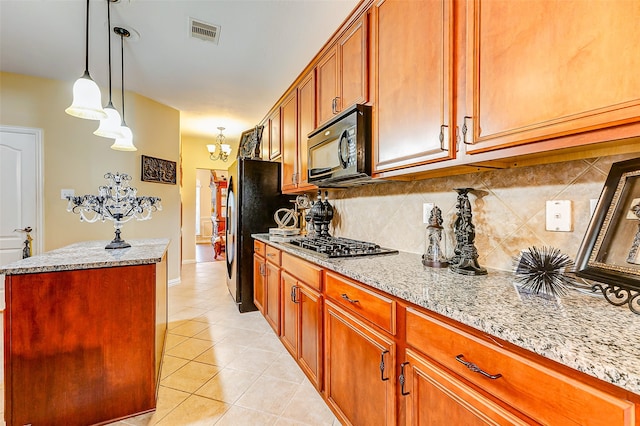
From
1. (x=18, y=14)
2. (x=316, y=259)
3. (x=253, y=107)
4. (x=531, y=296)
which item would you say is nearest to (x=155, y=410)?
(x=316, y=259)

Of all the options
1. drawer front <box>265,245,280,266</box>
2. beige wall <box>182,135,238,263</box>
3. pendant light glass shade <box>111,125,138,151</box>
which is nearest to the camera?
drawer front <box>265,245,280,266</box>

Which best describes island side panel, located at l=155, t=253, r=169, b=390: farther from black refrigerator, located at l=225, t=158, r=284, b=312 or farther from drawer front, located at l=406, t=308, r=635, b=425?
drawer front, located at l=406, t=308, r=635, b=425

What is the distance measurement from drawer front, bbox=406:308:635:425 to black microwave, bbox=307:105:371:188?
1014 mm

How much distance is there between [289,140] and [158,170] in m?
2.41

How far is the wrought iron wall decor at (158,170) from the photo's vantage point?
13.2 ft

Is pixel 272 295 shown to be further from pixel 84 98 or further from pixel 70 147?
pixel 70 147

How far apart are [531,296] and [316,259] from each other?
1016mm

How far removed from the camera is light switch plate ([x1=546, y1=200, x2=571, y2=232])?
1082 millimetres

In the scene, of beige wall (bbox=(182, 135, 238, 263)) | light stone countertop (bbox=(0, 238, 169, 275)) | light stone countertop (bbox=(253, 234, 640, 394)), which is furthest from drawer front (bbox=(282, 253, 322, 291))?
beige wall (bbox=(182, 135, 238, 263))

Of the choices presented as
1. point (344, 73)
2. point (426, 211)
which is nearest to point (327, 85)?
point (344, 73)

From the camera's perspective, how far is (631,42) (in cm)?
72

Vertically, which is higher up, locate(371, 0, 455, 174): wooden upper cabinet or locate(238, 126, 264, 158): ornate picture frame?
locate(238, 126, 264, 158): ornate picture frame

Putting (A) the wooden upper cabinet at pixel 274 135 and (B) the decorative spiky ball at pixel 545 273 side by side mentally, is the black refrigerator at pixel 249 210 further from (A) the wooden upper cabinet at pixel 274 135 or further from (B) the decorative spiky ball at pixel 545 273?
(B) the decorative spiky ball at pixel 545 273

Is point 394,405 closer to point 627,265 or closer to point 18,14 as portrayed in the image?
point 627,265
